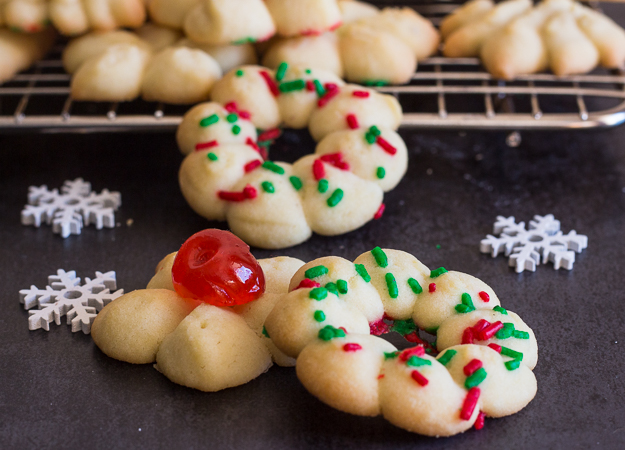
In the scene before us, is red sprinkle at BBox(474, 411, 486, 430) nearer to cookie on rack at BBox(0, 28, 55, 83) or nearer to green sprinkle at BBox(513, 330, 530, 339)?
green sprinkle at BBox(513, 330, 530, 339)

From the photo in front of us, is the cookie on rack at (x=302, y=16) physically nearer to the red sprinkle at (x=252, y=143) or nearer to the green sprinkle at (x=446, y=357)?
the red sprinkle at (x=252, y=143)

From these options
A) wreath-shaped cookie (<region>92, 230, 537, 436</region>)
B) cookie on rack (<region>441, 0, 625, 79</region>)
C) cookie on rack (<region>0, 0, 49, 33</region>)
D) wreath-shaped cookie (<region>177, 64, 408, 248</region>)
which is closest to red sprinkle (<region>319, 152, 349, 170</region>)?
wreath-shaped cookie (<region>177, 64, 408, 248</region>)

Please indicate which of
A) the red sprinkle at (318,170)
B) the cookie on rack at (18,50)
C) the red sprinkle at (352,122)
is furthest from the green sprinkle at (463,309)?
the cookie on rack at (18,50)

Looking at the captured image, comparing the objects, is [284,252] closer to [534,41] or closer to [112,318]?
[112,318]

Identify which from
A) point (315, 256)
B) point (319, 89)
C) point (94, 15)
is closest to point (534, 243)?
point (315, 256)

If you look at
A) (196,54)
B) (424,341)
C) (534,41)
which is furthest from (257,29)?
(424,341)

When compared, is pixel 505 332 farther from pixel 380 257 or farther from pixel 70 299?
pixel 70 299
